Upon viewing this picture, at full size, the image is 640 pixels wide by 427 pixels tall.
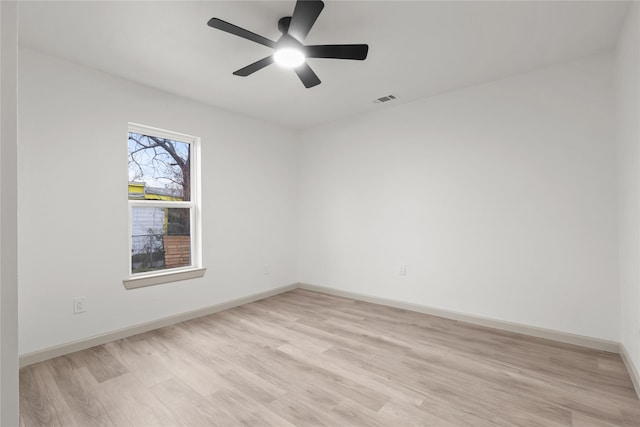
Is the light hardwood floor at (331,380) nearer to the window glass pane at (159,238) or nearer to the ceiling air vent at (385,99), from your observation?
the window glass pane at (159,238)

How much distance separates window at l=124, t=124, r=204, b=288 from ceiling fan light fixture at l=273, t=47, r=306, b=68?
1.85 m

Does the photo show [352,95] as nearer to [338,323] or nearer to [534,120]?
[534,120]

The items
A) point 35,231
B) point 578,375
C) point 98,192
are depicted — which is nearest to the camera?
point 578,375

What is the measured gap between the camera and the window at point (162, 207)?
3180 mm

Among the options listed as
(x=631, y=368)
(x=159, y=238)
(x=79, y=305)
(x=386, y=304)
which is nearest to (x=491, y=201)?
(x=631, y=368)

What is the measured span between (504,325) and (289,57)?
3.21 meters

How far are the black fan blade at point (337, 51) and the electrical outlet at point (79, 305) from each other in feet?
9.42

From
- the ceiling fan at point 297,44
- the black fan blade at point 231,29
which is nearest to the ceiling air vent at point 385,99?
the ceiling fan at point 297,44

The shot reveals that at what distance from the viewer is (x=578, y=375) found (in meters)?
2.19

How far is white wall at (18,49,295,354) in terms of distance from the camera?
2.46 m

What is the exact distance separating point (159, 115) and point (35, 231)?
157 centimetres

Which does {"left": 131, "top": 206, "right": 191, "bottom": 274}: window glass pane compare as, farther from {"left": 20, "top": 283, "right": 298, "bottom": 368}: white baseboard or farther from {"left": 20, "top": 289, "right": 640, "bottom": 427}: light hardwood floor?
{"left": 20, "top": 289, "right": 640, "bottom": 427}: light hardwood floor

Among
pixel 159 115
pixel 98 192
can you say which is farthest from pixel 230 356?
pixel 159 115

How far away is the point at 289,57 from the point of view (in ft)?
7.25
